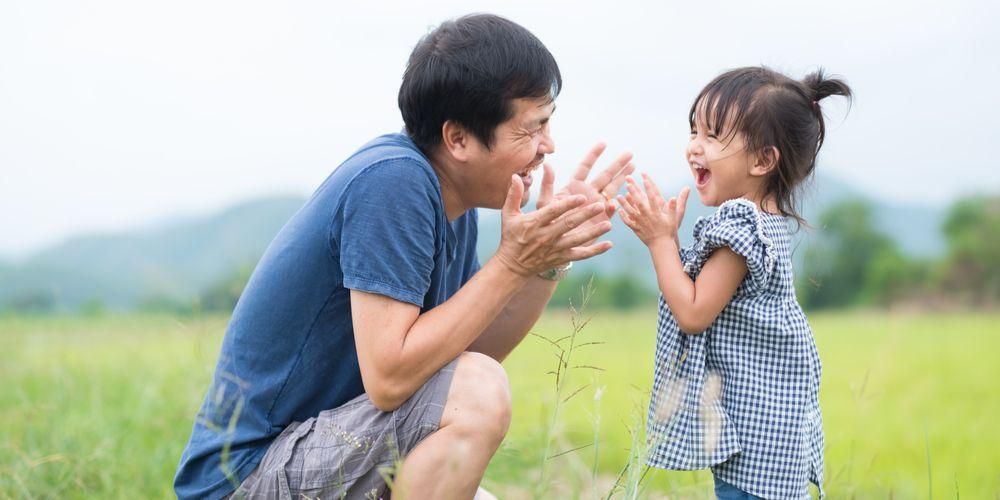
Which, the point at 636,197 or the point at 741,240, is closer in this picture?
the point at 741,240

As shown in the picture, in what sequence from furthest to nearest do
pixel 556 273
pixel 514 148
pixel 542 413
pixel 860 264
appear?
1. pixel 860 264
2. pixel 542 413
3. pixel 556 273
4. pixel 514 148

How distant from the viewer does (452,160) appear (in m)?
2.78

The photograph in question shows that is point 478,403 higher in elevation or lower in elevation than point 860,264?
higher

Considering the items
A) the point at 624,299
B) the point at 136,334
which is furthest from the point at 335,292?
the point at 624,299

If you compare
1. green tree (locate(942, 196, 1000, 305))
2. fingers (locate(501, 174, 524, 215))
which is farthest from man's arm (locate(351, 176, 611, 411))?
green tree (locate(942, 196, 1000, 305))

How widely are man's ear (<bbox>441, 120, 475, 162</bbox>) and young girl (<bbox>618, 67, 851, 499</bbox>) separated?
1.57 ft

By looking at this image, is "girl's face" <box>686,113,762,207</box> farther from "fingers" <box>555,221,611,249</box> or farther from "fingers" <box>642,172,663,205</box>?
"fingers" <box>555,221,611,249</box>

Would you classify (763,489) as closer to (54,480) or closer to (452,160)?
(452,160)

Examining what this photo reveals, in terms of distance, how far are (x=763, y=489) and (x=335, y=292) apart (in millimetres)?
1282

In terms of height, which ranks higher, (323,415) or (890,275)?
(323,415)

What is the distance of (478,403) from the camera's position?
2.43 meters

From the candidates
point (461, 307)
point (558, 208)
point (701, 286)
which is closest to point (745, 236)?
point (701, 286)

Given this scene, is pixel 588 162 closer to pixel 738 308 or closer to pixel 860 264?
pixel 738 308

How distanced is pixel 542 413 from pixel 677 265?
170 cm
